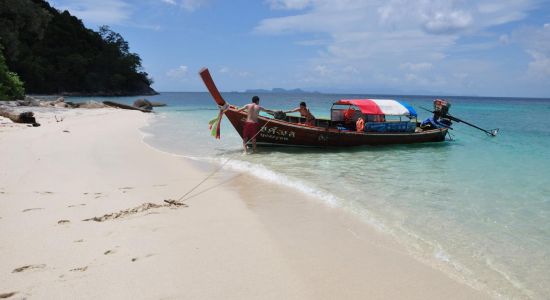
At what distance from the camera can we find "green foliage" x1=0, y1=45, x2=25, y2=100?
23266 millimetres

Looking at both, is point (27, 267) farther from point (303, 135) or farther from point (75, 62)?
point (75, 62)

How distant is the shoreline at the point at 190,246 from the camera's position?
3.71 m

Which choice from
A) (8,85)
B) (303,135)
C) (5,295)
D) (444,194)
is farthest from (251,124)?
(8,85)

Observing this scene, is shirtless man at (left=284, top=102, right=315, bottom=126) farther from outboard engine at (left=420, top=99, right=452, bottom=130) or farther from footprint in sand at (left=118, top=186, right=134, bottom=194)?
footprint in sand at (left=118, top=186, right=134, bottom=194)

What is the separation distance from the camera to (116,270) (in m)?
3.91

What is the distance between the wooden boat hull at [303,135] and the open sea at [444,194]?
1.08ft

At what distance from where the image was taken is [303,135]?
1363 centimetres

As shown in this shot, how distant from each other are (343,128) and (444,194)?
23.0 feet

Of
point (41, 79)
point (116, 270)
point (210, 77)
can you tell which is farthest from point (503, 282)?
point (41, 79)

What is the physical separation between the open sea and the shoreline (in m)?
0.53

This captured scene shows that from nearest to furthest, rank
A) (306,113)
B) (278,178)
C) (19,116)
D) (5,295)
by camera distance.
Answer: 1. (5,295)
2. (278,178)
3. (306,113)
4. (19,116)

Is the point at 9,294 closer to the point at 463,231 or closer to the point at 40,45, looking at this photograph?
the point at 463,231

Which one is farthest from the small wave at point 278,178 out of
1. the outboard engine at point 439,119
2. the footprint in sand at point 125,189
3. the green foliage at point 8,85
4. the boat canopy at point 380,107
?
the green foliage at point 8,85

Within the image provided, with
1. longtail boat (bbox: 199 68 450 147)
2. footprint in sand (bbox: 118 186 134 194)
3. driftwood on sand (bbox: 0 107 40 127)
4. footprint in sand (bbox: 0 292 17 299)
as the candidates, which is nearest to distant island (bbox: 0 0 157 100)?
driftwood on sand (bbox: 0 107 40 127)
